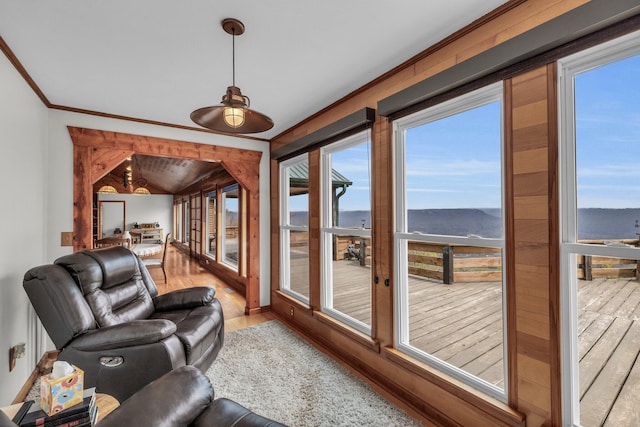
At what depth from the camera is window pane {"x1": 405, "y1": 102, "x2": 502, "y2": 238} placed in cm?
177

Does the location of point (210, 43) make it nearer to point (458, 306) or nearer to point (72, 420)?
point (72, 420)

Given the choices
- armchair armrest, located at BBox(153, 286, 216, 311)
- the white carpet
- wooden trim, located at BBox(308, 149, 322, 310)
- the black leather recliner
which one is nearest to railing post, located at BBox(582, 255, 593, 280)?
the white carpet

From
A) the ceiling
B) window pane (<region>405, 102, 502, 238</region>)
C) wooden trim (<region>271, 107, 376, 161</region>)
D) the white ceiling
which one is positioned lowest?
window pane (<region>405, 102, 502, 238</region>)

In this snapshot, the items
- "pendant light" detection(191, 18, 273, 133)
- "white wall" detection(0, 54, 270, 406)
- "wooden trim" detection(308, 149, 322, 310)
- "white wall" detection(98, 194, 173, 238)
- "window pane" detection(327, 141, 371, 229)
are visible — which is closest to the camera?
"pendant light" detection(191, 18, 273, 133)

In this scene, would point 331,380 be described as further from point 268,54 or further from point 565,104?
point 268,54

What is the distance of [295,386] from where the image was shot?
2.30 meters

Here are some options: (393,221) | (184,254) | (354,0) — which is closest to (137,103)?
(354,0)

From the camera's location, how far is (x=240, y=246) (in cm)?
492

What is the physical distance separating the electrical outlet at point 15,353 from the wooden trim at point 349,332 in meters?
2.35

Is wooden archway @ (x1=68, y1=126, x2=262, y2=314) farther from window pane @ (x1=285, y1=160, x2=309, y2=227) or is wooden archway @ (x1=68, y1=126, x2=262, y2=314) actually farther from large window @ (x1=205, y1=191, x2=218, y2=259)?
large window @ (x1=205, y1=191, x2=218, y2=259)

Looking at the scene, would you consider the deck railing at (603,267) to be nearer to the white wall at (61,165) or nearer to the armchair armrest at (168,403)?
the armchair armrest at (168,403)

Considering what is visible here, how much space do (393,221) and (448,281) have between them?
172 centimetres

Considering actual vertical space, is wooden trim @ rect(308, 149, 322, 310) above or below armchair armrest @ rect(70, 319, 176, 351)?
above

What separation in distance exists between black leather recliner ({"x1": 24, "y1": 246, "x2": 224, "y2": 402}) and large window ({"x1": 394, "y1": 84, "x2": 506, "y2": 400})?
1575mm
